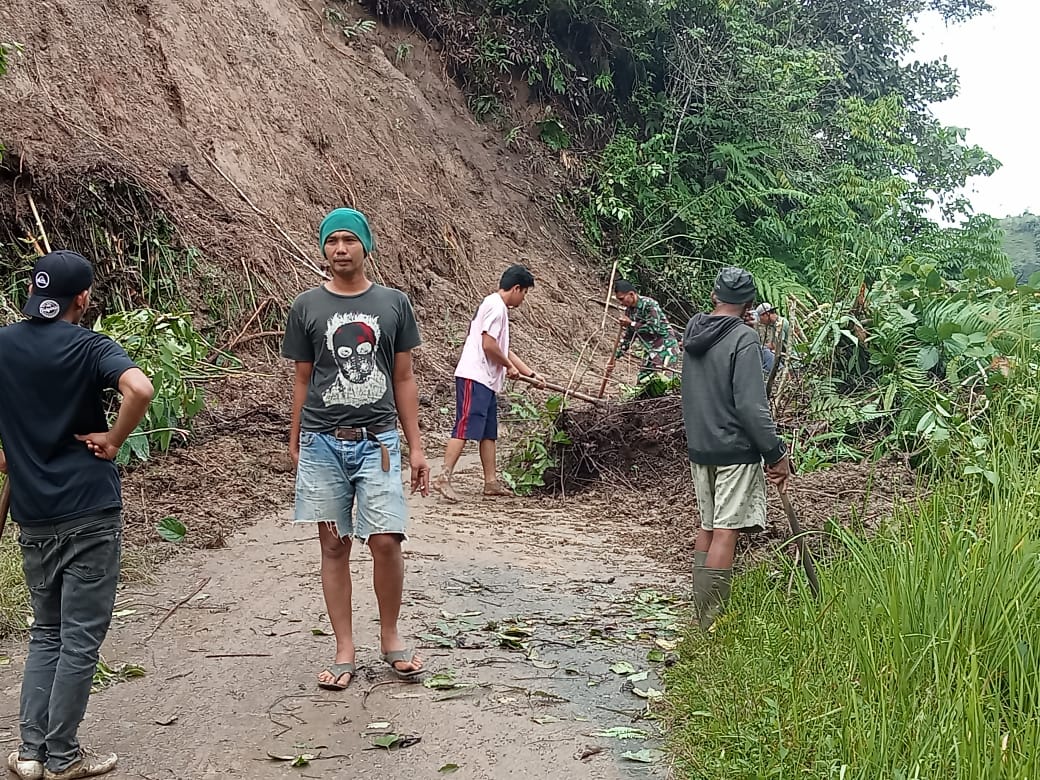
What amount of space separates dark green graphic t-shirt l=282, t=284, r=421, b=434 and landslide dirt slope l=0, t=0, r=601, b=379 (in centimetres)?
713

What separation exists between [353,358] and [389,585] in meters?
1.02

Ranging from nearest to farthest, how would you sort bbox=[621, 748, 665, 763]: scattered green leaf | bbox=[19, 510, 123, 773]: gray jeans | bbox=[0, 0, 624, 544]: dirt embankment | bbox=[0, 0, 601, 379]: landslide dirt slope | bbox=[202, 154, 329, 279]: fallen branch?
bbox=[19, 510, 123, 773]: gray jeans < bbox=[621, 748, 665, 763]: scattered green leaf < bbox=[0, 0, 624, 544]: dirt embankment < bbox=[0, 0, 601, 379]: landslide dirt slope < bbox=[202, 154, 329, 279]: fallen branch

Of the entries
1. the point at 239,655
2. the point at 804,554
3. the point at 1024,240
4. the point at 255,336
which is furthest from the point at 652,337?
the point at 1024,240

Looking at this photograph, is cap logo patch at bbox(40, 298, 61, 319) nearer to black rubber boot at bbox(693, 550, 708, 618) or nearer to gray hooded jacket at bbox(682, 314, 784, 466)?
gray hooded jacket at bbox(682, 314, 784, 466)

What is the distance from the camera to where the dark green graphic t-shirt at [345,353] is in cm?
453

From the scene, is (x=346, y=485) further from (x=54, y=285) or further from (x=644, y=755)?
(x=644, y=755)

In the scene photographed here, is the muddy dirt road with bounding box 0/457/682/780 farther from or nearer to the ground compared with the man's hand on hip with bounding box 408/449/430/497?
nearer to the ground

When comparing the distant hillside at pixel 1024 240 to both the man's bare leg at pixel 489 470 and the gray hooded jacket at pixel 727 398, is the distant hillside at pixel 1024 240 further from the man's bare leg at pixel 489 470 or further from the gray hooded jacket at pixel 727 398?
the gray hooded jacket at pixel 727 398

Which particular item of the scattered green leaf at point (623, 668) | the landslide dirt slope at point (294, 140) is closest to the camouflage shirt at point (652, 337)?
the landslide dirt slope at point (294, 140)

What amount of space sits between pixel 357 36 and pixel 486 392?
11578 mm

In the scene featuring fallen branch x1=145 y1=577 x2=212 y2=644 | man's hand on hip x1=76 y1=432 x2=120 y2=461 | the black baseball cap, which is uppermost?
the black baseball cap

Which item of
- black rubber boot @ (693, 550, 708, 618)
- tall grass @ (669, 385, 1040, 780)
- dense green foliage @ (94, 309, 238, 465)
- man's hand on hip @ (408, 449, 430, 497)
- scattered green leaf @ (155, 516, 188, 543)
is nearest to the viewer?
tall grass @ (669, 385, 1040, 780)

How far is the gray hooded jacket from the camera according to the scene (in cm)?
484

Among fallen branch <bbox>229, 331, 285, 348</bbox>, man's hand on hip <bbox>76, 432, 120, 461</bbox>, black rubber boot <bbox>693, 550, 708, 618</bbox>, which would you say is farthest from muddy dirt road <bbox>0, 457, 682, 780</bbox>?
fallen branch <bbox>229, 331, 285, 348</bbox>
